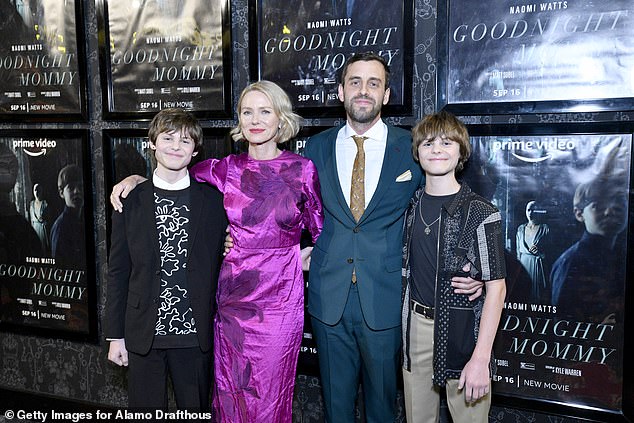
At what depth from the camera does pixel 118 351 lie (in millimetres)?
2078

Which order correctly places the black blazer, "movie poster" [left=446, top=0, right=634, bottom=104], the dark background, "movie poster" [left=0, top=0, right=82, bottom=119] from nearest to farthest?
1. the black blazer
2. "movie poster" [left=446, top=0, right=634, bottom=104]
3. the dark background
4. "movie poster" [left=0, top=0, right=82, bottom=119]

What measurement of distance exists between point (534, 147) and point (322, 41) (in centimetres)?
103

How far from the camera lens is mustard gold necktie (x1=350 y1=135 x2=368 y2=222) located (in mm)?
2094

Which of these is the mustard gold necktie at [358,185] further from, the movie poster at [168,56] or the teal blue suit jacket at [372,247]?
the movie poster at [168,56]

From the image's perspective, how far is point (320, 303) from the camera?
2.12 m

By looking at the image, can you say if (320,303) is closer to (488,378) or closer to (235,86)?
(488,378)

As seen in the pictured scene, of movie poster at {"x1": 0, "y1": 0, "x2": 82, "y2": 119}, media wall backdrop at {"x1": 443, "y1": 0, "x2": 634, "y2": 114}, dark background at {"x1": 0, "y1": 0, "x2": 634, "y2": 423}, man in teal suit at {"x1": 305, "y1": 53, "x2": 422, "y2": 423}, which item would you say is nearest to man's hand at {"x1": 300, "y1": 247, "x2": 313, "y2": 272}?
man in teal suit at {"x1": 305, "y1": 53, "x2": 422, "y2": 423}

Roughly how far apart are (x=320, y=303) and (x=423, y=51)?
45.0 inches

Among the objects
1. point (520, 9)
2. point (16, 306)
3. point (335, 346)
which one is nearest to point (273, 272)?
point (335, 346)

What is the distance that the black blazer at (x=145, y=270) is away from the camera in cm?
200

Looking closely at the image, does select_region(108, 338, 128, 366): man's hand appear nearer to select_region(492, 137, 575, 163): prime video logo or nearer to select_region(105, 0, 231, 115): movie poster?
select_region(105, 0, 231, 115): movie poster

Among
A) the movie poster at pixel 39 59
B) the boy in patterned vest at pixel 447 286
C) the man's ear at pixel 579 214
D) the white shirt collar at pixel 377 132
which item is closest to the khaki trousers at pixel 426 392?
the boy in patterned vest at pixel 447 286

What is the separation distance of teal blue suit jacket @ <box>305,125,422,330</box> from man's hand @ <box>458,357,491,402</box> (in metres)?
0.35

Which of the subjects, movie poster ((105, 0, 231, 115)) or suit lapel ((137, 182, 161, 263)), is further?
movie poster ((105, 0, 231, 115))
